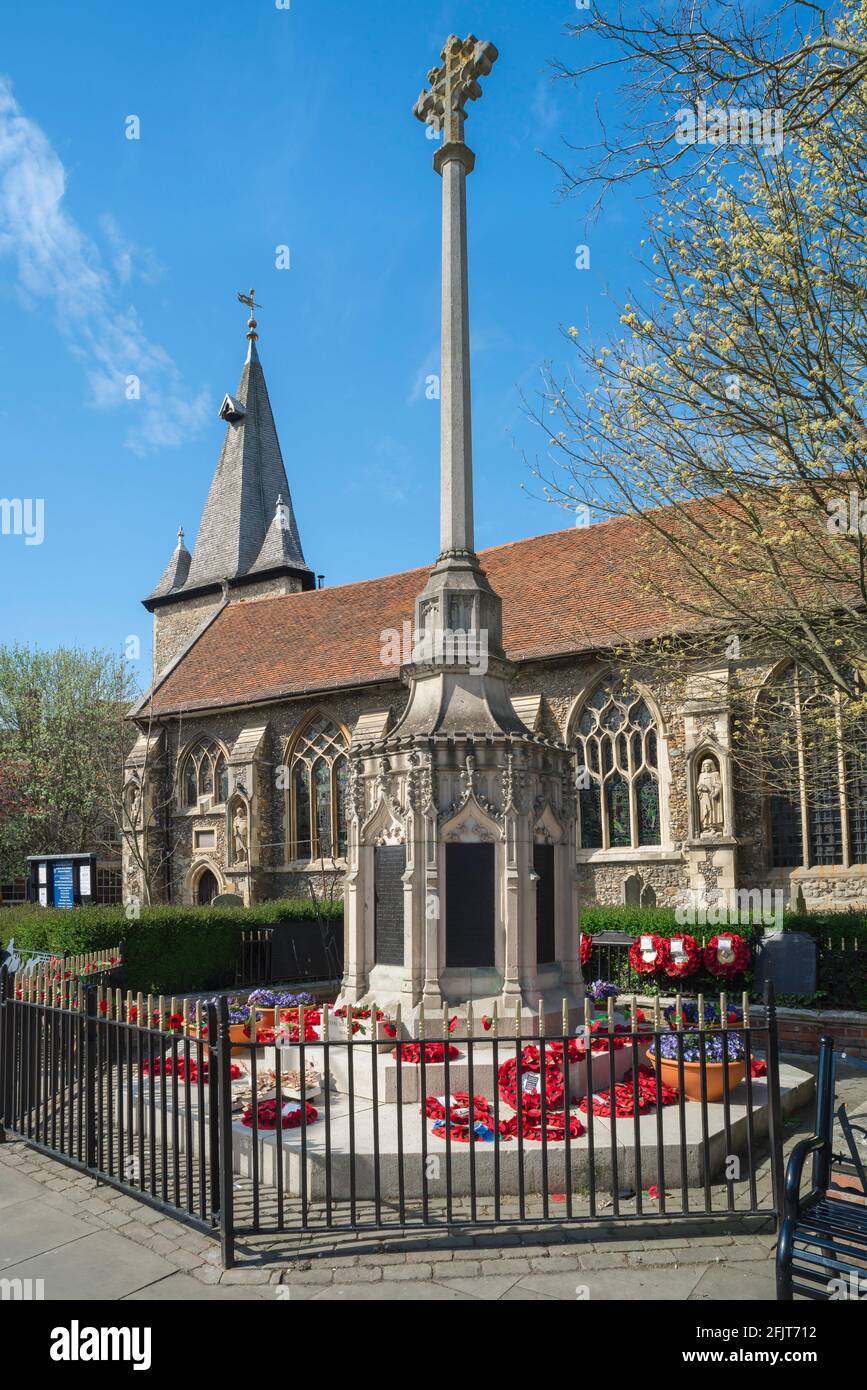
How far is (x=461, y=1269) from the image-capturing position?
4.68 meters

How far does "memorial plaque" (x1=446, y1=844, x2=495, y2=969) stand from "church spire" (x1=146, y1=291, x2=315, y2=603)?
2722 centimetres

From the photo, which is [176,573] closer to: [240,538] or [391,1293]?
[240,538]

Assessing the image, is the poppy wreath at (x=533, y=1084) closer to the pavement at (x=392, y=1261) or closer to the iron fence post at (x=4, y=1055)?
the pavement at (x=392, y=1261)

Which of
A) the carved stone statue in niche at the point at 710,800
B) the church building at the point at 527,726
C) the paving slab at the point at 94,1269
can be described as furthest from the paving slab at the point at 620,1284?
the carved stone statue in niche at the point at 710,800

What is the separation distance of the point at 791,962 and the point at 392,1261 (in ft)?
24.2

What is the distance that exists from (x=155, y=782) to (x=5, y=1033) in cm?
1942

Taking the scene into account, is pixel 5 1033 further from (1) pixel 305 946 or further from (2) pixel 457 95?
(2) pixel 457 95

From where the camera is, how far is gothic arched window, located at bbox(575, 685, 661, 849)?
18344 millimetres

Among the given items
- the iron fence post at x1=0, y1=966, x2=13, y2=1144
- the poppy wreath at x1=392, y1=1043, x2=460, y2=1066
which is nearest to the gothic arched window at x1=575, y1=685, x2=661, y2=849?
the poppy wreath at x1=392, y1=1043, x2=460, y2=1066

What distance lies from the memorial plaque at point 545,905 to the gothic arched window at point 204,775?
17.2m

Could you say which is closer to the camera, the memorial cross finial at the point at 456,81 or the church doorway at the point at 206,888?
the memorial cross finial at the point at 456,81

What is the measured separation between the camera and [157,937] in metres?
12.3

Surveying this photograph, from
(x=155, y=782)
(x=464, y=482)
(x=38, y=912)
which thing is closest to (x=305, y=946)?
(x=38, y=912)

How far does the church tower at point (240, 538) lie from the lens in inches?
1386
